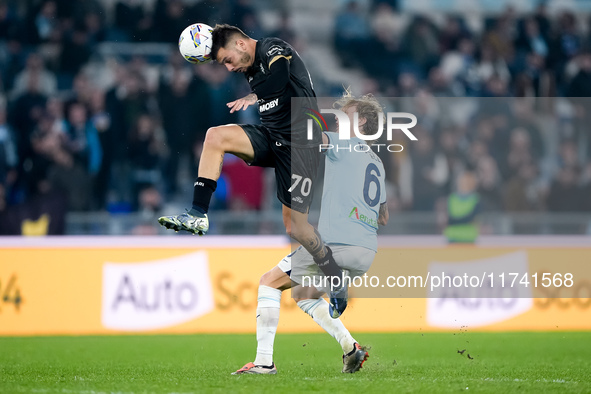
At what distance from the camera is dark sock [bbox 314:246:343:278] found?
6.81 meters

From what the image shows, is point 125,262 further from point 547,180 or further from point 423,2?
point 423,2

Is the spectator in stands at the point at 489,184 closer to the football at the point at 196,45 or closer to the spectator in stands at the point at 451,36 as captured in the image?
the spectator in stands at the point at 451,36

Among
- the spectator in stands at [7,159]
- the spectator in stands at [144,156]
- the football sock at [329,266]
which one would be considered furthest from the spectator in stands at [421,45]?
the football sock at [329,266]

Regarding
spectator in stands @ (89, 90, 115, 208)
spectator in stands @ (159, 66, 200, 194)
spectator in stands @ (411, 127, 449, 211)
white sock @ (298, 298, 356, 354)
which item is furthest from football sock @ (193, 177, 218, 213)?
spectator in stands @ (159, 66, 200, 194)

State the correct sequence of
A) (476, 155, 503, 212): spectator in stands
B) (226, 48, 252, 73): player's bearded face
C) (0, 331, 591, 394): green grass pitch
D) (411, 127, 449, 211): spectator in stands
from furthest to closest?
(476, 155, 503, 212): spectator in stands < (411, 127, 449, 211): spectator in stands < (226, 48, 252, 73): player's bearded face < (0, 331, 591, 394): green grass pitch

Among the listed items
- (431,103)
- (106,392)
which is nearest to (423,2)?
(431,103)

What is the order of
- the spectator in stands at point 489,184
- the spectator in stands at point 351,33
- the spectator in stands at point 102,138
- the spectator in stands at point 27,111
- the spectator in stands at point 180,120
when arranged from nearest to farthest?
1. the spectator in stands at point 489,184
2. the spectator in stands at point 102,138
3. the spectator in stands at point 27,111
4. the spectator in stands at point 180,120
5. the spectator in stands at point 351,33

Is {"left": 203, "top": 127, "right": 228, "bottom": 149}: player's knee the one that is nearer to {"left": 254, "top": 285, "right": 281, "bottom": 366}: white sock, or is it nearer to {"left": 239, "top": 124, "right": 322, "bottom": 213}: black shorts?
{"left": 239, "top": 124, "right": 322, "bottom": 213}: black shorts

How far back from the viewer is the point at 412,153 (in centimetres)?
1203

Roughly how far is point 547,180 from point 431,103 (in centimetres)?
214

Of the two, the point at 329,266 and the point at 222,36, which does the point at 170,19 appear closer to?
the point at 222,36

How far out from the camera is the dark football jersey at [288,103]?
6.91m

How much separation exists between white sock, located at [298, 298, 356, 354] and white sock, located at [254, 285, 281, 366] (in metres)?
0.31

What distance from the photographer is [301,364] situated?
781 centimetres
